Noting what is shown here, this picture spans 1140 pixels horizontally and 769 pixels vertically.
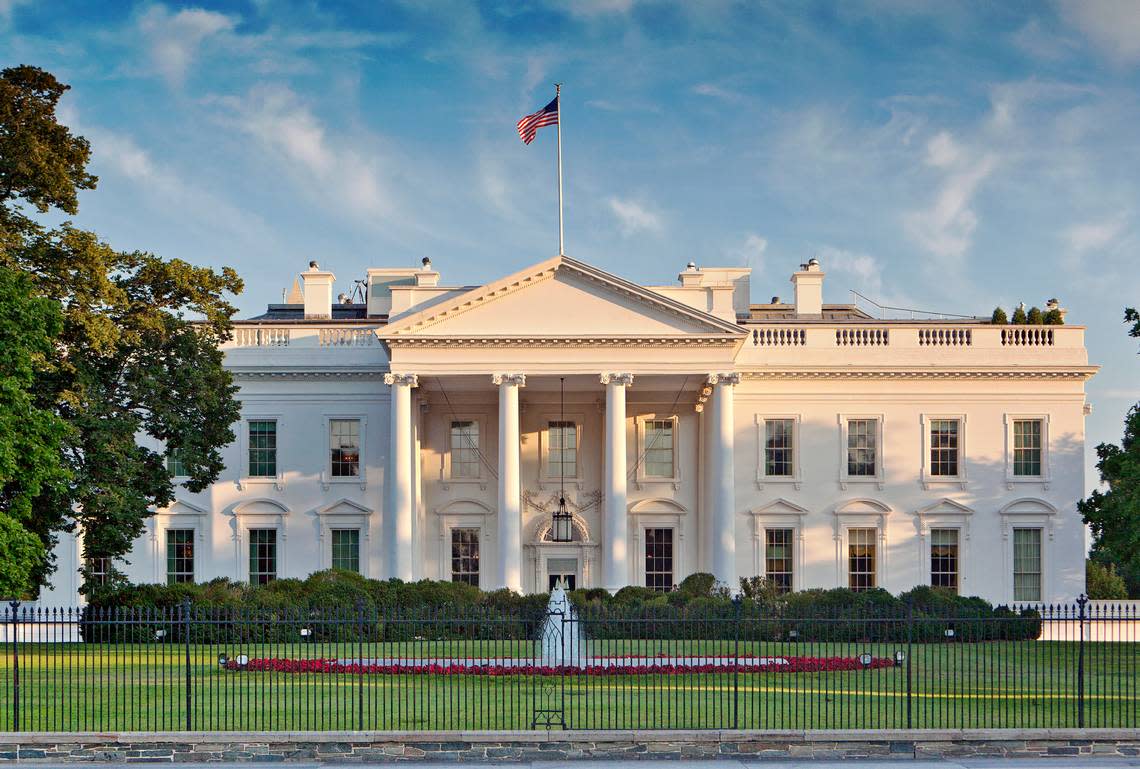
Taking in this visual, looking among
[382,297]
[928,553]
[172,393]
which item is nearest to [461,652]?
[172,393]

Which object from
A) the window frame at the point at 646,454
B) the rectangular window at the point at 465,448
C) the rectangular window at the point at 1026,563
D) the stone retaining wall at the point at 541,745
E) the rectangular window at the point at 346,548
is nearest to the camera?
the stone retaining wall at the point at 541,745

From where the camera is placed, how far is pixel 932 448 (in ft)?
142

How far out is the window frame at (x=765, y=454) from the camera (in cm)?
4322

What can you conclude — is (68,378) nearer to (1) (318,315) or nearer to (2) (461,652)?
(2) (461,652)

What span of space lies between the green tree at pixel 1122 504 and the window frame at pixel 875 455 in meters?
10.7

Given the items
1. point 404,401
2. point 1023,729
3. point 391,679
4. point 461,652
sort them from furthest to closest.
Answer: point 404,401 → point 461,652 → point 391,679 → point 1023,729

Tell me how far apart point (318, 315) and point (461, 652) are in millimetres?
24571

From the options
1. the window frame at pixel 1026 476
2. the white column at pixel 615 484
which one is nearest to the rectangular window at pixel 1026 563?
the window frame at pixel 1026 476

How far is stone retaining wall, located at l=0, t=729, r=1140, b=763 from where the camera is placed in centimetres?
1655

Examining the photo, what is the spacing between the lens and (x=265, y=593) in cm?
3222

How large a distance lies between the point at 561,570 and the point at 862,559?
10623 mm

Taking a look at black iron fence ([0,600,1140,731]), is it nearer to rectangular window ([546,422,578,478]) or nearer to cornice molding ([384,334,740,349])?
cornice molding ([384,334,740,349])

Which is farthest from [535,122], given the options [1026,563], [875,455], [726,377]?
[1026,563]

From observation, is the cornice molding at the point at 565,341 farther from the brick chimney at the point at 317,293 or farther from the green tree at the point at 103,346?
the brick chimney at the point at 317,293
